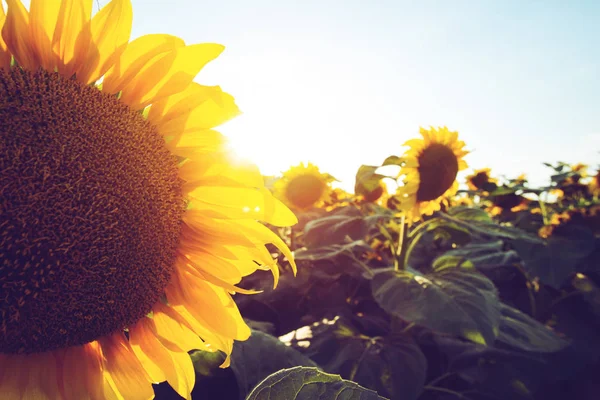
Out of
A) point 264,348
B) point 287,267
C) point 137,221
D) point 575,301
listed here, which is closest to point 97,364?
point 137,221

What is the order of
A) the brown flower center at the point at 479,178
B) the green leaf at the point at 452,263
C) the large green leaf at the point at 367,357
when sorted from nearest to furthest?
the large green leaf at the point at 367,357 < the green leaf at the point at 452,263 < the brown flower center at the point at 479,178

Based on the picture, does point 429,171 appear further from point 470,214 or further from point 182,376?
point 182,376

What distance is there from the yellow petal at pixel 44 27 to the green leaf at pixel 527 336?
225cm

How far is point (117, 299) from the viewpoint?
0.99 metres

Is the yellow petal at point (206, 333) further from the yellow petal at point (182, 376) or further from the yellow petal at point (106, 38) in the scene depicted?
the yellow petal at point (106, 38)

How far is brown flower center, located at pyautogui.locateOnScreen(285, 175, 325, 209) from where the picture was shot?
14.3ft

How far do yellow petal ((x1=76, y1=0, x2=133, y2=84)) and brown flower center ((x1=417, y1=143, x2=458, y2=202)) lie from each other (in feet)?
7.13

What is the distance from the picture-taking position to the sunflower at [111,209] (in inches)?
35.0

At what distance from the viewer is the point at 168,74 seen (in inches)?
42.5

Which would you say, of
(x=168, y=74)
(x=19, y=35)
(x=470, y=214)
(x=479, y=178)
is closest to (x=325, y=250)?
(x=470, y=214)

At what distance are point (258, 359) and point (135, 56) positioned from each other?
0.98 meters

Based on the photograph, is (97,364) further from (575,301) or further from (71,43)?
(575,301)

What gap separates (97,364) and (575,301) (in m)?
3.65

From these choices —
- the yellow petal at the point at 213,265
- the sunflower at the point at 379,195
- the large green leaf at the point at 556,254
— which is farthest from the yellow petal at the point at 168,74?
the sunflower at the point at 379,195
